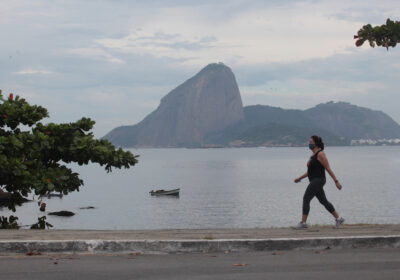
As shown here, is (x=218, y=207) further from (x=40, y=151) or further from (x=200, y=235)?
(x=200, y=235)

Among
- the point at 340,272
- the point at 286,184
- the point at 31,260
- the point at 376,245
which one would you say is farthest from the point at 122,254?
the point at 286,184

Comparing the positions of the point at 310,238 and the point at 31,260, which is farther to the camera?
the point at 310,238

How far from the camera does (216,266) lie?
728cm

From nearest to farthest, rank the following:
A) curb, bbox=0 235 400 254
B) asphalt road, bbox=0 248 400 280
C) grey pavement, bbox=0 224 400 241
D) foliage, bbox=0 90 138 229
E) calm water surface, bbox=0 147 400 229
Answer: asphalt road, bbox=0 248 400 280, curb, bbox=0 235 400 254, grey pavement, bbox=0 224 400 241, foliage, bbox=0 90 138 229, calm water surface, bbox=0 147 400 229

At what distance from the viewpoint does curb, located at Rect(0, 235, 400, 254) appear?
8289 mm

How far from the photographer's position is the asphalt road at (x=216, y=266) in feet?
21.7

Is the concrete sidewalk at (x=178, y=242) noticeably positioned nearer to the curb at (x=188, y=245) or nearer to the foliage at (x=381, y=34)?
the curb at (x=188, y=245)

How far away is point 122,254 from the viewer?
327 inches

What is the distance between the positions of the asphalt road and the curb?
0.68 ft

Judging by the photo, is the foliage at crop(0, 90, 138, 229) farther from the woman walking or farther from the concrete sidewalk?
the woman walking

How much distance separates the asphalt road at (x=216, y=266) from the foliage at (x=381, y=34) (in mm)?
4190

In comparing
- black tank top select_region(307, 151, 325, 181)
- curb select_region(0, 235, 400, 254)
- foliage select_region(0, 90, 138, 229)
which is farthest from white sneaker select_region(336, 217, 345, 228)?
foliage select_region(0, 90, 138, 229)

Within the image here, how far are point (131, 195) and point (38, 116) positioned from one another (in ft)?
222

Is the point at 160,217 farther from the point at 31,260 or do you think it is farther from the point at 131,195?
the point at 31,260
